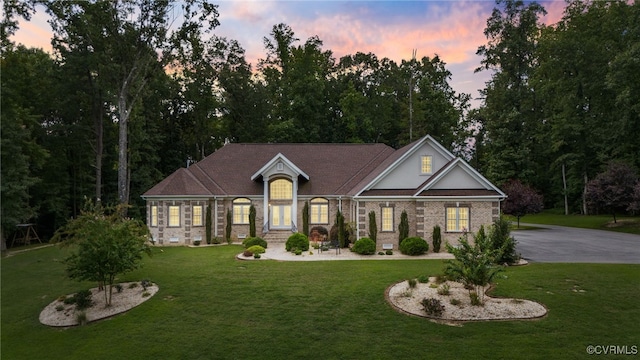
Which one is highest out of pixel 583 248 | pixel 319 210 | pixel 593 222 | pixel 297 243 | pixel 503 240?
pixel 319 210

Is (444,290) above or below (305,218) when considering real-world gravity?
below

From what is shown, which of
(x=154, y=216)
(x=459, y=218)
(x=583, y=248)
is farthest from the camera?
(x=154, y=216)

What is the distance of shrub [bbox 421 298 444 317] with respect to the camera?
12594mm

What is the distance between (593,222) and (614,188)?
660 centimetres

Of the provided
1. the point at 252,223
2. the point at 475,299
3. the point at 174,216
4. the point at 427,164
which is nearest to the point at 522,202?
the point at 427,164

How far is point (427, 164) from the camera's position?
82.2 ft

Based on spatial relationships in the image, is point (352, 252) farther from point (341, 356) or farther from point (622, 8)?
A: point (622, 8)

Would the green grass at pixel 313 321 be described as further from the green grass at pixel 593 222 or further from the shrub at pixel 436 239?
the green grass at pixel 593 222

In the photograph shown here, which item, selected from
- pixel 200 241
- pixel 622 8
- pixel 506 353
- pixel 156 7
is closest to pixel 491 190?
pixel 506 353

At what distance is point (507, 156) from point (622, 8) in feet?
62.6

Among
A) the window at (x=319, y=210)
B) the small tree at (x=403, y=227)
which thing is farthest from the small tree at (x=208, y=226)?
the small tree at (x=403, y=227)

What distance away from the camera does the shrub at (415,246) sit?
22.0m

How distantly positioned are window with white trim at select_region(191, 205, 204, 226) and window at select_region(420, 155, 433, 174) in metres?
16.8

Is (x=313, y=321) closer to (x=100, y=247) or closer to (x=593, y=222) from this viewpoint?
(x=100, y=247)
